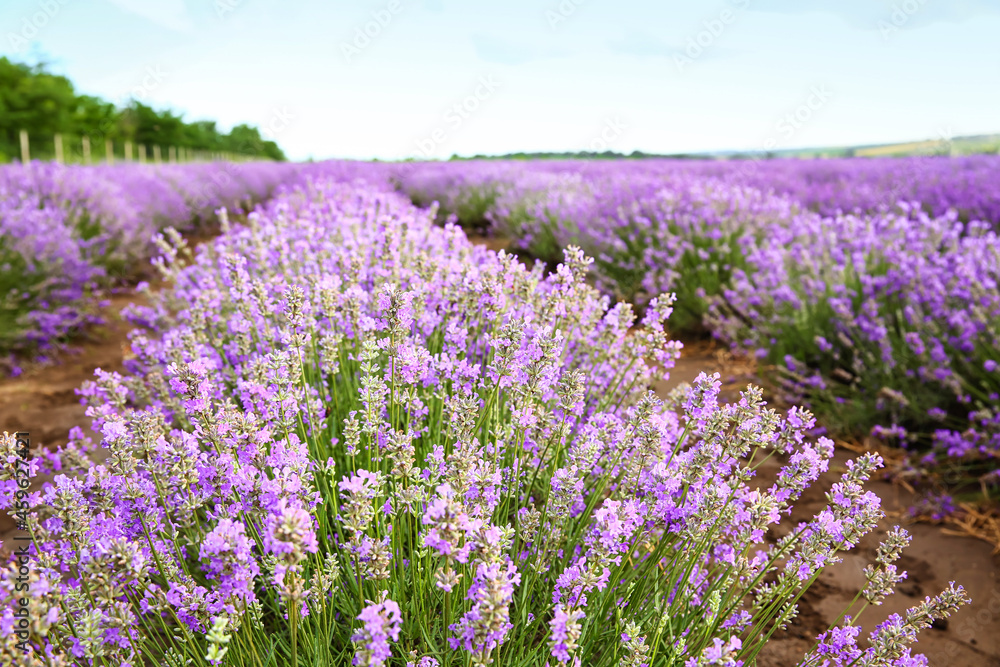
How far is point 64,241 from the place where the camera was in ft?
17.3

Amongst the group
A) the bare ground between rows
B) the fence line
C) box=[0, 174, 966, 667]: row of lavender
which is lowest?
the bare ground between rows

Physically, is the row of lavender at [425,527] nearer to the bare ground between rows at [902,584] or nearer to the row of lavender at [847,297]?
the bare ground between rows at [902,584]

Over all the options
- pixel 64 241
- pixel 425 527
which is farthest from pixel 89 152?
pixel 425 527

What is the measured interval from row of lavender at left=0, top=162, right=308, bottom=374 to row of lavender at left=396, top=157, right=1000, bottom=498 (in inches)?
185

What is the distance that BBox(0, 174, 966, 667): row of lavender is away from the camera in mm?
1001

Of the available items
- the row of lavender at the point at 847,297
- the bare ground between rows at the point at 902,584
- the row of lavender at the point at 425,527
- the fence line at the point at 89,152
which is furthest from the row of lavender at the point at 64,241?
the row of lavender at the point at 847,297

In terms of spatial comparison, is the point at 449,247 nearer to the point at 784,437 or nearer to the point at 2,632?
the point at 784,437

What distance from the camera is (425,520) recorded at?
0.95 m

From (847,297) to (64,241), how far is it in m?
6.16

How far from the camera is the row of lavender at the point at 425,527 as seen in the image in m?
1.00

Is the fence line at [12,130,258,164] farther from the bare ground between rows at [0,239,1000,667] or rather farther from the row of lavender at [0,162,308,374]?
the bare ground between rows at [0,239,1000,667]

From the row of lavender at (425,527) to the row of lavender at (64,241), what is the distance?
12.2 feet

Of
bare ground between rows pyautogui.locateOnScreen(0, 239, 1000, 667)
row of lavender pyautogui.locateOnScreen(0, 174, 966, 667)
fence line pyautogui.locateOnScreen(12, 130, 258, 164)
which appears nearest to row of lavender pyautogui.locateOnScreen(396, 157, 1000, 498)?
bare ground between rows pyautogui.locateOnScreen(0, 239, 1000, 667)

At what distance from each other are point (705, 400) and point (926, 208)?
796 centimetres
